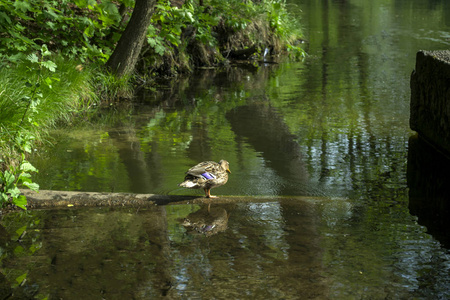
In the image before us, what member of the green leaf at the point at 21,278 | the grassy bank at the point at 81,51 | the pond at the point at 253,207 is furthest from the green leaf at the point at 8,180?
the green leaf at the point at 21,278

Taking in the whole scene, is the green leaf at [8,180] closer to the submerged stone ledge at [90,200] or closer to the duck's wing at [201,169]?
the submerged stone ledge at [90,200]

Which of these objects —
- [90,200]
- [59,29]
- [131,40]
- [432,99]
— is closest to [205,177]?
[90,200]

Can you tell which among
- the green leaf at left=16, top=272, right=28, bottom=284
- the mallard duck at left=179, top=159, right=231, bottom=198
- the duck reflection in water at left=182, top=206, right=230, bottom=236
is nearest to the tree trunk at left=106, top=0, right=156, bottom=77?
the mallard duck at left=179, top=159, right=231, bottom=198

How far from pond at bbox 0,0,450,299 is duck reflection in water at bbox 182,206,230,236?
0.02 meters

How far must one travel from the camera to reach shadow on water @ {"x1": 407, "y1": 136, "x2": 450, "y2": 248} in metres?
5.54

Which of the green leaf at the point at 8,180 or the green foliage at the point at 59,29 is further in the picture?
the green foliage at the point at 59,29

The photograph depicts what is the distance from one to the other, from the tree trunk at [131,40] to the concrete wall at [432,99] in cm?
534

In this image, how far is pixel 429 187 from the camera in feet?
22.1

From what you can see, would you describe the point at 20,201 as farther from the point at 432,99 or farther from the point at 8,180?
the point at 432,99

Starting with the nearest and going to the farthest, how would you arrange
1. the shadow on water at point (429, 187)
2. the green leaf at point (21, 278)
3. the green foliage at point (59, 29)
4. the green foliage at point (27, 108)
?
1. the green leaf at point (21, 278)
2. the green foliage at point (27, 108)
3. the shadow on water at point (429, 187)
4. the green foliage at point (59, 29)

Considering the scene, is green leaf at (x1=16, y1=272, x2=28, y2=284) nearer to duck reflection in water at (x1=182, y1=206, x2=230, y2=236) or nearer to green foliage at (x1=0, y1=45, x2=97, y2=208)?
green foliage at (x1=0, y1=45, x2=97, y2=208)

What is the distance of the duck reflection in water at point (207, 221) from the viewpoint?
5098mm

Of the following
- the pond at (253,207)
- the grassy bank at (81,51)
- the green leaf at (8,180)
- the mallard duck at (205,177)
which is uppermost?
the grassy bank at (81,51)

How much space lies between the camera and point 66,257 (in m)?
4.39
